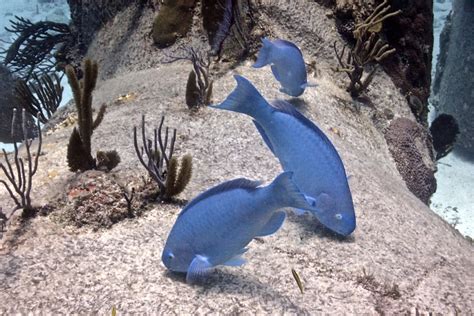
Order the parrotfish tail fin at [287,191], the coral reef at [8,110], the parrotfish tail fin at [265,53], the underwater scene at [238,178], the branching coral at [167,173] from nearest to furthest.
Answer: the parrotfish tail fin at [287,191], the underwater scene at [238,178], the branching coral at [167,173], the parrotfish tail fin at [265,53], the coral reef at [8,110]

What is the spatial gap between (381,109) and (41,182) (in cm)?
424

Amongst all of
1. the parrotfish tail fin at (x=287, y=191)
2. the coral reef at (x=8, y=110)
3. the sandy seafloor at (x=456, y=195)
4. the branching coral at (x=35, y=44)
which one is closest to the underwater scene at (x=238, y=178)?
the parrotfish tail fin at (x=287, y=191)

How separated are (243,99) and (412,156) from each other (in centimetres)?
364

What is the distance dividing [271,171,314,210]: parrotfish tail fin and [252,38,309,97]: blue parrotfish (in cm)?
242

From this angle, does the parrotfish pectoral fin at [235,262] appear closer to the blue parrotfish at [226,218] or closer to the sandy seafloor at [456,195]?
the blue parrotfish at [226,218]

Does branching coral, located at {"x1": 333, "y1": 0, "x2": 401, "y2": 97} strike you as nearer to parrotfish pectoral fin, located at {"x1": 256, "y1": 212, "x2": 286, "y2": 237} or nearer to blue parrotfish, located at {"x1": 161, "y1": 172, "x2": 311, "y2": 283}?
parrotfish pectoral fin, located at {"x1": 256, "y1": 212, "x2": 286, "y2": 237}

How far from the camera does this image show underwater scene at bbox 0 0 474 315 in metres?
2.11

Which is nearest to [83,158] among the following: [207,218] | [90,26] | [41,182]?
[41,182]

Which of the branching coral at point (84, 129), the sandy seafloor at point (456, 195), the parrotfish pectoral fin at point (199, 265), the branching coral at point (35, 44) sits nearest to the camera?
the parrotfish pectoral fin at point (199, 265)

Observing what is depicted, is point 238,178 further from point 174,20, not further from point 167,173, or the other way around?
point 174,20

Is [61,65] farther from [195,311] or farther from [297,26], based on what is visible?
[195,311]

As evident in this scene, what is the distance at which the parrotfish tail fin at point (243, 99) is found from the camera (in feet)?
7.86

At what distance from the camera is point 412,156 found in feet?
17.6

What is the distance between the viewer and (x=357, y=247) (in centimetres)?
281
